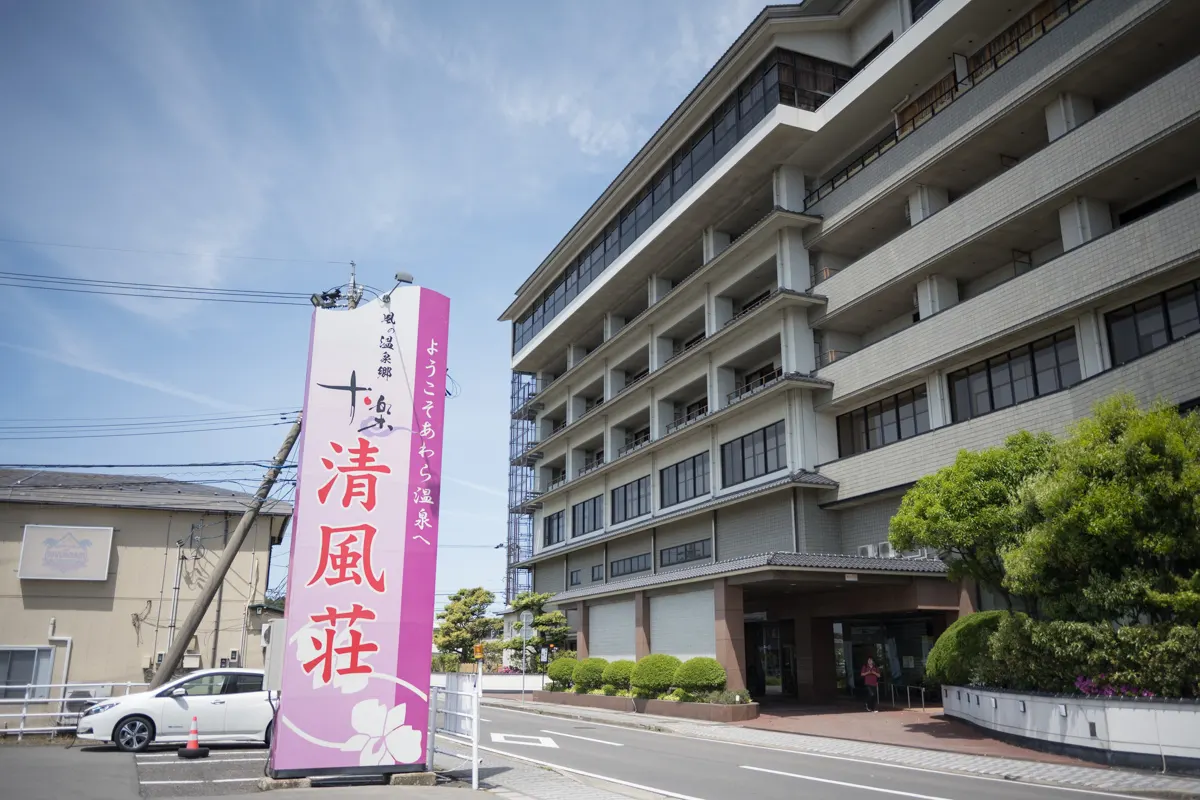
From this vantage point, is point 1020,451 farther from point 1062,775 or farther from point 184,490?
point 184,490

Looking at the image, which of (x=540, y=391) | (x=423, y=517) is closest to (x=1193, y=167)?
(x=423, y=517)

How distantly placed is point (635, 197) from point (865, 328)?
639 inches

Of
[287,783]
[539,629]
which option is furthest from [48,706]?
[539,629]

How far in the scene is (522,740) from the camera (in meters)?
21.1

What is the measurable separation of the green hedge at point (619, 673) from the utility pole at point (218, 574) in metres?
14.4

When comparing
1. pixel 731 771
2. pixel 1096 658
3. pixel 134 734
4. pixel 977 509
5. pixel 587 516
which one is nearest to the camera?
pixel 731 771

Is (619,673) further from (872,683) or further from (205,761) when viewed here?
(205,761)

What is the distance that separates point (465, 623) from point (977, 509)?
46.1 meters

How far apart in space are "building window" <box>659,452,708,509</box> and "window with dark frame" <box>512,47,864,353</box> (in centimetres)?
1171

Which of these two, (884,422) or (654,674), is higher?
(884,422)

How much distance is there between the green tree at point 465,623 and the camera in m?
59.1

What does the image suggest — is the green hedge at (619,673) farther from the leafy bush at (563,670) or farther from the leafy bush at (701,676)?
the leafy bush at (701,676)

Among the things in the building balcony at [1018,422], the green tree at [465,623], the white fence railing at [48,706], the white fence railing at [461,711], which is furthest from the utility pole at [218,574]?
the green tree at [465,623]

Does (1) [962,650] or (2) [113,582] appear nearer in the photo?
(1) [962,650]
